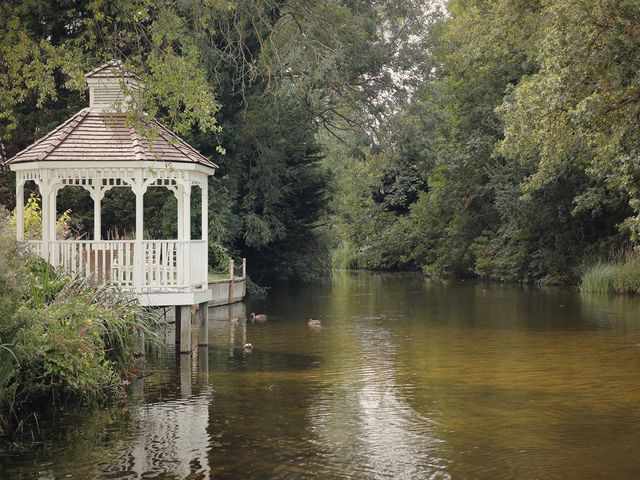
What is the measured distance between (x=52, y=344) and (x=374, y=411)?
4.26 meters

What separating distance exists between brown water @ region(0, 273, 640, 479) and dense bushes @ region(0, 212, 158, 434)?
49cm

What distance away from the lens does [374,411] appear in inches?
516

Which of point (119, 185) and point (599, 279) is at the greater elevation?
point (119, 185)

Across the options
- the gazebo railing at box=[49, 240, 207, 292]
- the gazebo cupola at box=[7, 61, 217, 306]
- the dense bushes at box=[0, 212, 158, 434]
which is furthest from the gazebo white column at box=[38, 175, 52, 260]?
the dense bushes at box=[0, 212, 158, 434]

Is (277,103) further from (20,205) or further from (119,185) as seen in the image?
(119,185)

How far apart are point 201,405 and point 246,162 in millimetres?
25299

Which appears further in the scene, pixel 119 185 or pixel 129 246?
pixel 119 185

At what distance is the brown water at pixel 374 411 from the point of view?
400 inches

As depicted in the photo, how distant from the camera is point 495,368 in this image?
1706cm

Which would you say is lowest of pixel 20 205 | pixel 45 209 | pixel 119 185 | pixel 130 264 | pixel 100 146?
pixel 130 264

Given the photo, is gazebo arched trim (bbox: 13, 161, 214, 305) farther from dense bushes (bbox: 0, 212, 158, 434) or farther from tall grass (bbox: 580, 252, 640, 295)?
tall grass (bbox: 580, 252, 640, 295)

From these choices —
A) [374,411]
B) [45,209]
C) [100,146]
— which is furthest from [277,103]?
[374,411]

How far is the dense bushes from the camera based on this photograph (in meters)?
11.5

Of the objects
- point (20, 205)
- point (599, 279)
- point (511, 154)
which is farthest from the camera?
point (599, 279)
